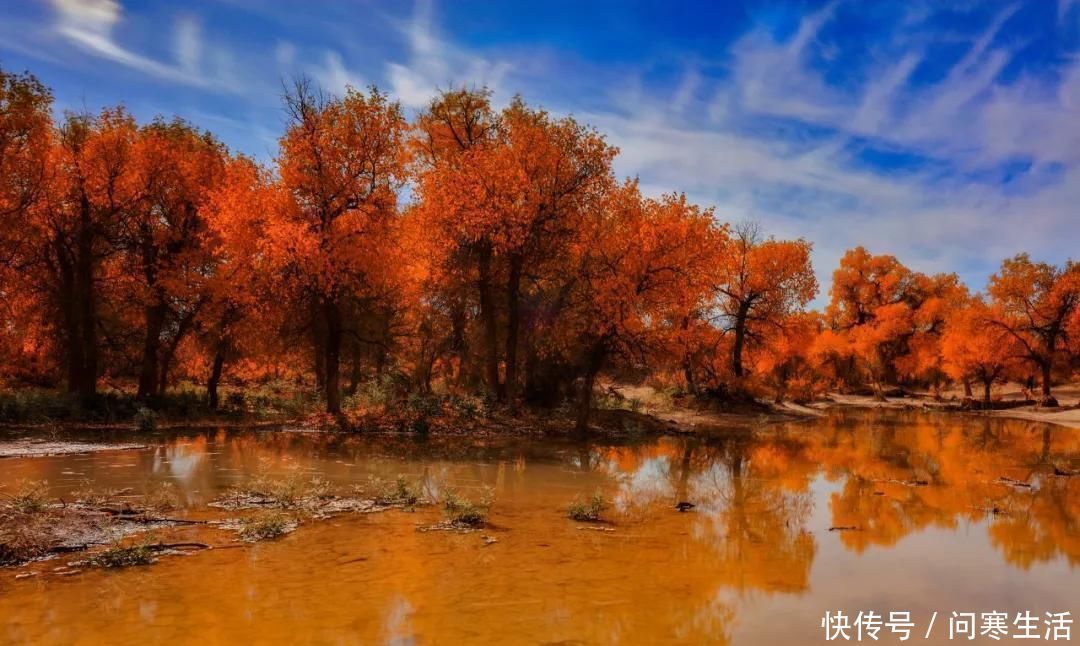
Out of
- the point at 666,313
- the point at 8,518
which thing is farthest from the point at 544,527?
the point at 666,313

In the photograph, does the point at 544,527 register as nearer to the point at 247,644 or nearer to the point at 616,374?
the point at 247,644

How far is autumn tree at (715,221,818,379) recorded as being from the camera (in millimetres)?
42156

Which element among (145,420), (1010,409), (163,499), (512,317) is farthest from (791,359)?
(163,499)

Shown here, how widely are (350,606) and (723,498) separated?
32.6ft

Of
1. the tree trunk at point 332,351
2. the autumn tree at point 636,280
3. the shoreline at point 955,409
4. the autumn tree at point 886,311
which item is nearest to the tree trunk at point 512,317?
the autumn tree at point 636,280

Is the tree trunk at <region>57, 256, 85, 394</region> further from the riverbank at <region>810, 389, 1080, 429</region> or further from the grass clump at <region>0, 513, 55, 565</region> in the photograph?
the riverbank at <region>810, 389, 1080, 429</region>

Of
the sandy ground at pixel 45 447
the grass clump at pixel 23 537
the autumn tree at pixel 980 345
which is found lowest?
the sandy ground at pixel 45 447

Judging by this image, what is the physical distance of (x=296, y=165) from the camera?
25.4 meters

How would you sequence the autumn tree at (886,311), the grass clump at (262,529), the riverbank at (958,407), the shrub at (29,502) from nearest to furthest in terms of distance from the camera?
the grass clump at (262,529)
the shrub at (29,502)
the riverbank at (958,407)
the autumn tree at (886,311)

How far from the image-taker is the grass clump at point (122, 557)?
850cm

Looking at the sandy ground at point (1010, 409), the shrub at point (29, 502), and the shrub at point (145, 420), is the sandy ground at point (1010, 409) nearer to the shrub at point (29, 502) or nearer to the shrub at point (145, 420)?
the shrub at point (145, 420)

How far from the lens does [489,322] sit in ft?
97.6

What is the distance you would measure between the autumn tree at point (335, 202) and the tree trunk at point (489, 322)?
14.9ft

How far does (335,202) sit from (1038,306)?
45288 millimetres
